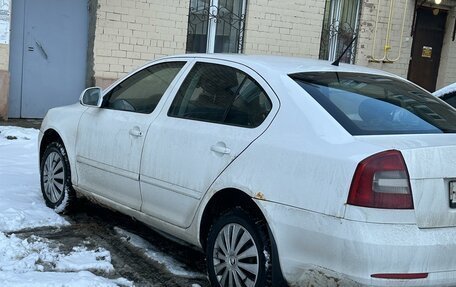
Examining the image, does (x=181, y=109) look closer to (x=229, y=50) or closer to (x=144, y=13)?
(x=144, y=13)

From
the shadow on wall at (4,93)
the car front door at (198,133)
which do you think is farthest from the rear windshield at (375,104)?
the shadow on wall at (4,93)

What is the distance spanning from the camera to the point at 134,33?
964 centimetres

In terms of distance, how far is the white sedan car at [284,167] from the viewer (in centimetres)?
285

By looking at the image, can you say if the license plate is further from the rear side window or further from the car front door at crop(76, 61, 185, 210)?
the car front door at crop(76, 61, 185, 210)

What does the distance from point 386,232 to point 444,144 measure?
614 mm

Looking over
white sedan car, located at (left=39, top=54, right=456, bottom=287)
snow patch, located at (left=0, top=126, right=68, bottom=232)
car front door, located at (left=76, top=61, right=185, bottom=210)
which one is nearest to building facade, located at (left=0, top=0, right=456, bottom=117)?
snow patch, located at (left=0, top=126, right=68, bottom=232)

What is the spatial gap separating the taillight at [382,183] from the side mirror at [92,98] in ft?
8.77

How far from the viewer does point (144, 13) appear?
31.7ft

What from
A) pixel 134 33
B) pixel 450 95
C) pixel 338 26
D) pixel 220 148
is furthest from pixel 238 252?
pixel 338 26

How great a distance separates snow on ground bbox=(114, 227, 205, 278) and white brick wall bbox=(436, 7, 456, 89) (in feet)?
34.3

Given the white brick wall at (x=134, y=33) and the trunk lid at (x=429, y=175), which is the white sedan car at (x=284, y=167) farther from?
the white brick wall at (x=134, y=33)

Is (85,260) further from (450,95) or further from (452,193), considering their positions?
(450,95)

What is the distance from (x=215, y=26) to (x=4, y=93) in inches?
152

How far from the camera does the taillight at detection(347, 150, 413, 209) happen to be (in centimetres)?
283
